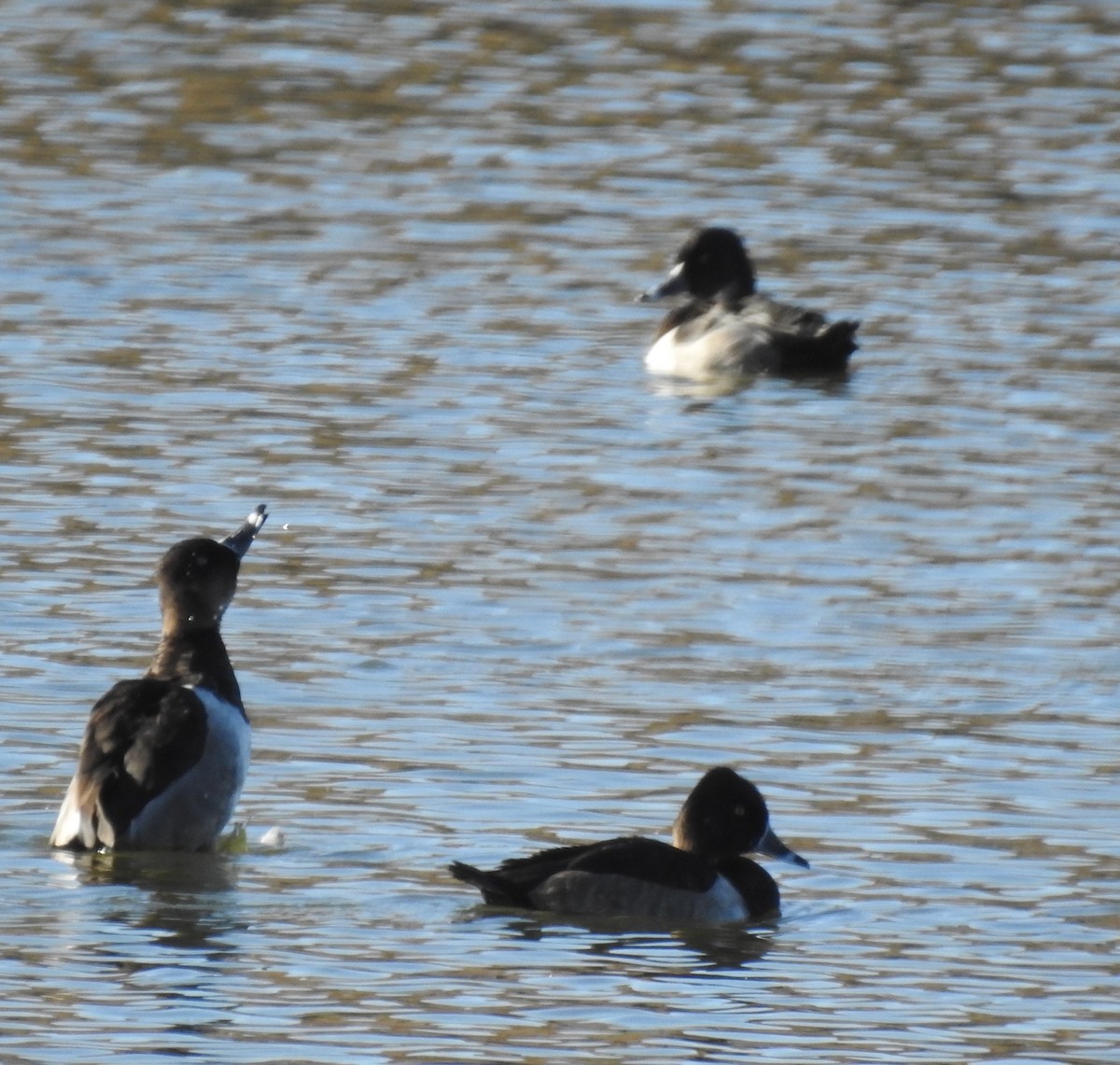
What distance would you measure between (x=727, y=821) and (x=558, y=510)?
194 inches

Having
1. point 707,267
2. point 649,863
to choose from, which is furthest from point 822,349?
point 649,863

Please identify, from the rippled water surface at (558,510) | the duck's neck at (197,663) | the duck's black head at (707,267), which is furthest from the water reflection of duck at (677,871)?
the duck's black head at (707,267)

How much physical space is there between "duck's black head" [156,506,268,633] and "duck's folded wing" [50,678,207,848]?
39 centimetres

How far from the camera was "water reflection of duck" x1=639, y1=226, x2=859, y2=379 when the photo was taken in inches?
707

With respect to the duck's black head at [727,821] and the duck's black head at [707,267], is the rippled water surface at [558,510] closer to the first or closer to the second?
the duck's black head at [727,821]

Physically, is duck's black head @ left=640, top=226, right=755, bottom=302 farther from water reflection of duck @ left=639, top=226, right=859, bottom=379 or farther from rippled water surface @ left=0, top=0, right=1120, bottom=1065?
rippled water surface @ left=0, top=0, right=1120, bottom=1065

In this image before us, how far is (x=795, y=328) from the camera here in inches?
716

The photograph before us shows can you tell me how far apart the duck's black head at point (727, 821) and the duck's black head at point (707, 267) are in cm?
974

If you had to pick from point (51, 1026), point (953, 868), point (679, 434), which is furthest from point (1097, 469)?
point (51, 1026)

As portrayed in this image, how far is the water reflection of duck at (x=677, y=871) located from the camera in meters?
8.93

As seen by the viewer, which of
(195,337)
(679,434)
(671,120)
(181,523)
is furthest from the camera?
(671,120)

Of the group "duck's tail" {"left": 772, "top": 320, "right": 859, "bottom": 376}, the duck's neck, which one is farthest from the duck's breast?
"duck's tail" {"left": 772, "top": 320, "right": 859, "bottom": 376}

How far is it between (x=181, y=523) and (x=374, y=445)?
204 cm

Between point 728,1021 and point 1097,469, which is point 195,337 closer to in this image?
point 1097,469
